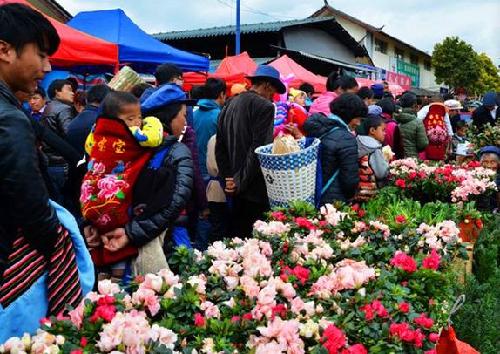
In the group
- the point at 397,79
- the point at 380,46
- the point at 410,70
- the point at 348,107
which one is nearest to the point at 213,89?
the point at 348,107

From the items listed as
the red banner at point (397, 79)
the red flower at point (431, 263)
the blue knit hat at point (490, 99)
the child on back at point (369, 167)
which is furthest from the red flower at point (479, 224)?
the red banner at point (397, 79)

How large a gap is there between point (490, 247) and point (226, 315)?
3377 millimetres

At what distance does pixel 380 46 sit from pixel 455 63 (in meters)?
7.07

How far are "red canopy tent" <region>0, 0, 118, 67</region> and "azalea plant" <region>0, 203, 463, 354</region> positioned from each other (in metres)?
4.82

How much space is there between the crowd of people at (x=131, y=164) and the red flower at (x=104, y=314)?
0.31 meters

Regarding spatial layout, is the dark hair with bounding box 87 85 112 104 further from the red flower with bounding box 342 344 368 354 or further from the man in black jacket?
the red flower with bounding box 342 344 368 354

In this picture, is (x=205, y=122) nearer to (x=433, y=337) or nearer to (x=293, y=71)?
(x=433, y=337)

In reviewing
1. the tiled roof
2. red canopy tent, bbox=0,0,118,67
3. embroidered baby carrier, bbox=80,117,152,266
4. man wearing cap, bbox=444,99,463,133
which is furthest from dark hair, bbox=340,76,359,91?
the tiled roof

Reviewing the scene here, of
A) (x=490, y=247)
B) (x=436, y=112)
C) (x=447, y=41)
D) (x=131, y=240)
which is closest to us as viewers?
(x=131, y=240)

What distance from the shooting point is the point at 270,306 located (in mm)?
1871

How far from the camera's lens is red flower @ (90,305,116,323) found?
5.56ft

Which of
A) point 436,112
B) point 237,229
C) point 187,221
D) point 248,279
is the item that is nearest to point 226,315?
point 248,279

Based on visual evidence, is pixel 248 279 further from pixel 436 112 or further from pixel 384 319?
pixel 436 112

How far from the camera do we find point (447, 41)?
145ft
